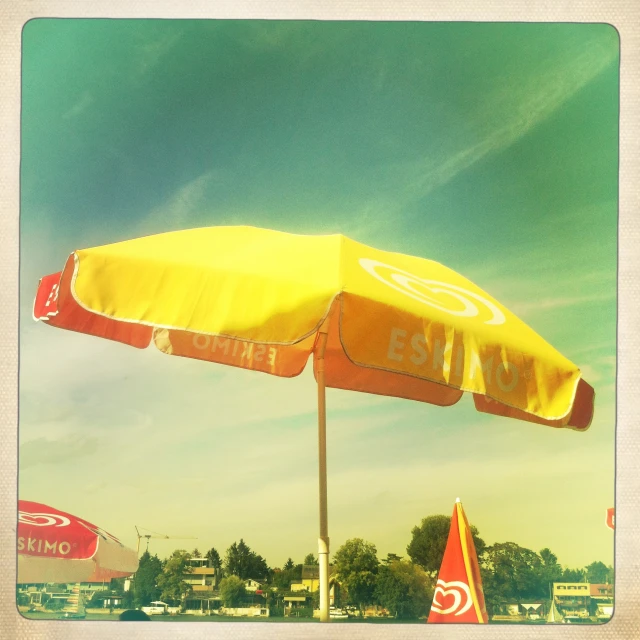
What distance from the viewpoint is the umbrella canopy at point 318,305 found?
2477mm

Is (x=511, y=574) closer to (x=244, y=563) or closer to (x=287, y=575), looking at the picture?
(x=287, y=575)

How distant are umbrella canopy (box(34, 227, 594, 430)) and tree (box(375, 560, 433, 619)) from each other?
2.26ft

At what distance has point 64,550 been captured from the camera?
2.97 m

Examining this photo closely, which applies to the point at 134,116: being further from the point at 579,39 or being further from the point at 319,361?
the point at 579,39

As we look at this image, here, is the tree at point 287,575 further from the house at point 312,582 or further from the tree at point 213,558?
the tree at point 213,558

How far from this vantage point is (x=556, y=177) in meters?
3.04

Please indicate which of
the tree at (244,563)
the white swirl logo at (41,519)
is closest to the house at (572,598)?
the tree at (244,563)

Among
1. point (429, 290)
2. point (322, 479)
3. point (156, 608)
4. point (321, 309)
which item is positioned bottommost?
point (156, 608)

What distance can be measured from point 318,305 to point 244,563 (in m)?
1.11

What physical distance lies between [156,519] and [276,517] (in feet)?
1.47

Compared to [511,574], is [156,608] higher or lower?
lower

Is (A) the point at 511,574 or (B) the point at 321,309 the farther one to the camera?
(A) the point at 511,574

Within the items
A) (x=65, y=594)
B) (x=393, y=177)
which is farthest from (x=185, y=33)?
(x=65, y=594)

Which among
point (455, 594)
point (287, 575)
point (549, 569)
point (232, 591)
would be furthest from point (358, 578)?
point (549, 569)
